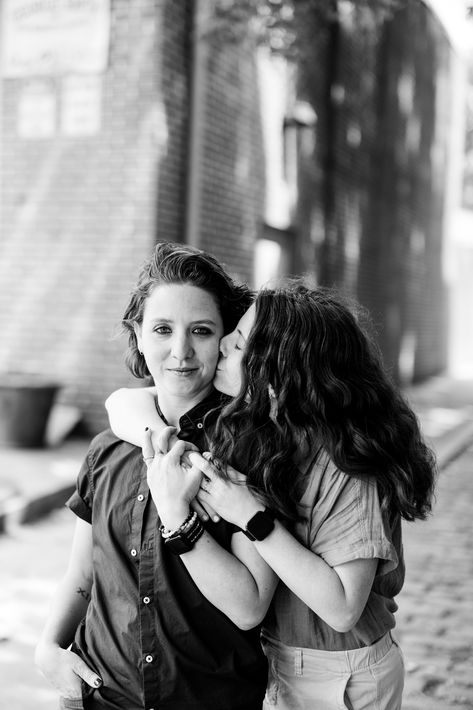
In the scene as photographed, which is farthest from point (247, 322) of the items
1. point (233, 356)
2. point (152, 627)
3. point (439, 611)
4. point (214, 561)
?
point (439, 611)

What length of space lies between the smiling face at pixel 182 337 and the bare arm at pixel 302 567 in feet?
0.85

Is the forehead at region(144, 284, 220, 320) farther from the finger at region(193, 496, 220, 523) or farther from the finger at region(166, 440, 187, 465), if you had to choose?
the finger at region(193, 496, 220, 523)

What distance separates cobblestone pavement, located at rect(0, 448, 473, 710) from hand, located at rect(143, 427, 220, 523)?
220cm

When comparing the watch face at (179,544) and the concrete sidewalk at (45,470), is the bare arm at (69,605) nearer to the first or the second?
the watch face at (179,544)

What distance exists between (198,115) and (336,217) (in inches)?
189

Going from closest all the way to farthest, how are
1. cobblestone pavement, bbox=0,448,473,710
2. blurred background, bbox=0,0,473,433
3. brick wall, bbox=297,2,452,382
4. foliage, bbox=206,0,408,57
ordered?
cobblestone pavement, bbox=0,448,473,710, foliage, bbox=206,0,408,57, blurred background, bbox=0,0,473,433, brick wall, bbox=297,2,452,382

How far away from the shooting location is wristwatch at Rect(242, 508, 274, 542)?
185cm

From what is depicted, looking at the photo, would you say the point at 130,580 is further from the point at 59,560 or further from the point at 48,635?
the point at 59,560

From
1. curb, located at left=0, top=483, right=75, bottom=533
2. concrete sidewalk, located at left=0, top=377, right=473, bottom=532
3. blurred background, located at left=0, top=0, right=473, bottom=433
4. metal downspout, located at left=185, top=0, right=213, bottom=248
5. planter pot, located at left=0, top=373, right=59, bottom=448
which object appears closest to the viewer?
curb, located at left=0, top=483, right=75, bottom=533

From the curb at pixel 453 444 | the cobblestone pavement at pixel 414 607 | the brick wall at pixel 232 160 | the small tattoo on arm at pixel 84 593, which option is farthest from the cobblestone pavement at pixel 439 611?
the brick wall at pixel 232 160

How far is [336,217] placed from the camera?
531 inches

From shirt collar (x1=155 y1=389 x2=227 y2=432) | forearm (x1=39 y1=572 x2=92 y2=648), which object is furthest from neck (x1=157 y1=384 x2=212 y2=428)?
forearm (x1=39 y1=572 x2=92 y2=648)

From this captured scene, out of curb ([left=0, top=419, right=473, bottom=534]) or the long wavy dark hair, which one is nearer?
the long wavy dark hair

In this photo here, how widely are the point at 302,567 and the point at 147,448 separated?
0.43 metres
